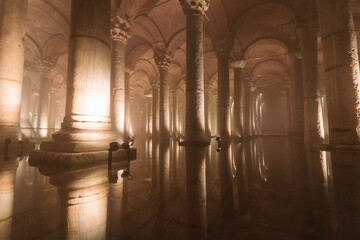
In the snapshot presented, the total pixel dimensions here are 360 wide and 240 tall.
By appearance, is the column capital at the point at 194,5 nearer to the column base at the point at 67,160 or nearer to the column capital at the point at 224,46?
the column capital at the point at 224,46

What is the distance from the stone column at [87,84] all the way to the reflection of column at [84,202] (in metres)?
0.84

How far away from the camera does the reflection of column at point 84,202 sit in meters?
1.24

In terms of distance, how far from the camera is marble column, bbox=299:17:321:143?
721 cm

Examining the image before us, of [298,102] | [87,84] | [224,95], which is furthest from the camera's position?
[224,95]

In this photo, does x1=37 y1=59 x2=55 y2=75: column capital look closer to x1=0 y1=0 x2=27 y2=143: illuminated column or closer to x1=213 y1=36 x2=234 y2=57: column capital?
x1=0 y1=0 x2=27 y2=143: illuminated column

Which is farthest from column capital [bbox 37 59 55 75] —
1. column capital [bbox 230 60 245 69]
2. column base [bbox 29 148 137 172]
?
column capital [bbox 230 60 245 69]

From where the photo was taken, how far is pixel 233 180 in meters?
2.57

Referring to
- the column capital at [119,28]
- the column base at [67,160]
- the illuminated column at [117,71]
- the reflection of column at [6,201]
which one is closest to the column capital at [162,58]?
the column capital at [119,28]

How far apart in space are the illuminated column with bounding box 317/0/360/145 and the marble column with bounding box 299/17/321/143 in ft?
7.51

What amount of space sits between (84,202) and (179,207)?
2.69 ft

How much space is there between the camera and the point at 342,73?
487cm

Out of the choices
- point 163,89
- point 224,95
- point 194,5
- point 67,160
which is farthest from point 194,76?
point 163,89

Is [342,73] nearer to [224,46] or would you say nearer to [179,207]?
[179,207]

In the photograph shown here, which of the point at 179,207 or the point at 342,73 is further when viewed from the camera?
the point at 342,73
